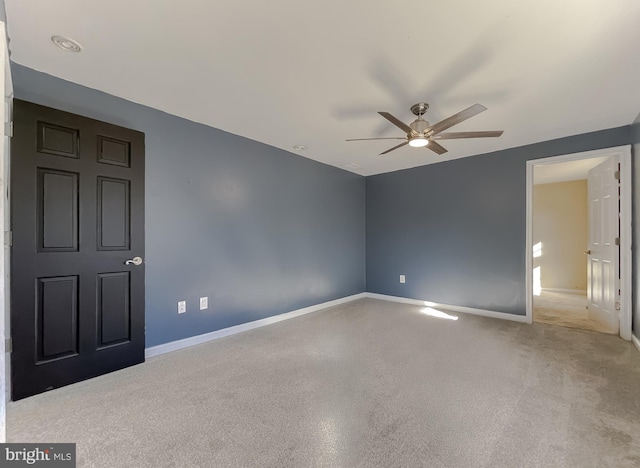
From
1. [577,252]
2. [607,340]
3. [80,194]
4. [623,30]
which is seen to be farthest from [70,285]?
[577,252]

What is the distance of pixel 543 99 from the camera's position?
2494 mm

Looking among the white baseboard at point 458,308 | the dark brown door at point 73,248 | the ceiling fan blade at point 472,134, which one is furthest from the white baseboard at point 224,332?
the ceiling fan blade at point 472,134

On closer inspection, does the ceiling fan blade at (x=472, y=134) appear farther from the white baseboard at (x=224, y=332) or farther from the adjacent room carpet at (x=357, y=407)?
the white baseboard at (x=224, y=332)

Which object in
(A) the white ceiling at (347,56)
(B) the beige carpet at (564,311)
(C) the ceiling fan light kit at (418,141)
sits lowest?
(B) the beige carpet at (564,311)

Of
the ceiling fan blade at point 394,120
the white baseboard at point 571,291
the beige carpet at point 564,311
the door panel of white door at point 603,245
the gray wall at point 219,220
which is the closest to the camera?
the ceiling fan blade at point 394,120

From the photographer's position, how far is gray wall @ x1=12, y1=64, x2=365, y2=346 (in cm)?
266

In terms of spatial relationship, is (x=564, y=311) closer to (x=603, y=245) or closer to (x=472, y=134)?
(x=603, y=245)

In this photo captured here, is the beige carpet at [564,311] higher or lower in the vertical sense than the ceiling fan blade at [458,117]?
lower

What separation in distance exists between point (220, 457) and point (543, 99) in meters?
3.60

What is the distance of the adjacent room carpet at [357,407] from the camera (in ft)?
4.79

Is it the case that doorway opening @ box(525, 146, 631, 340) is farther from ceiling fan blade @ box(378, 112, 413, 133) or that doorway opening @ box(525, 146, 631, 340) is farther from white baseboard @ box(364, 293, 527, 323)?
ceiling fan blade @ box(378, 112, 413, 133)

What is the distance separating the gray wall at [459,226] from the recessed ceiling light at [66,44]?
434 centimetres

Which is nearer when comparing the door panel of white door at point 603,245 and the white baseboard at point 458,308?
the door panel of white door at point 603,245

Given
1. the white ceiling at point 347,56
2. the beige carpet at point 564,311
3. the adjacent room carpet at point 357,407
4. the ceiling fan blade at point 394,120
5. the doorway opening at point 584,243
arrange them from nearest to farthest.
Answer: the adjacent room carpet at point 357,407 → the white ceiling at point 347,56 → the ceiling fan blade at point 394,120 → the doorway opening at point 584,243 → the beige carpet at point 564,311
